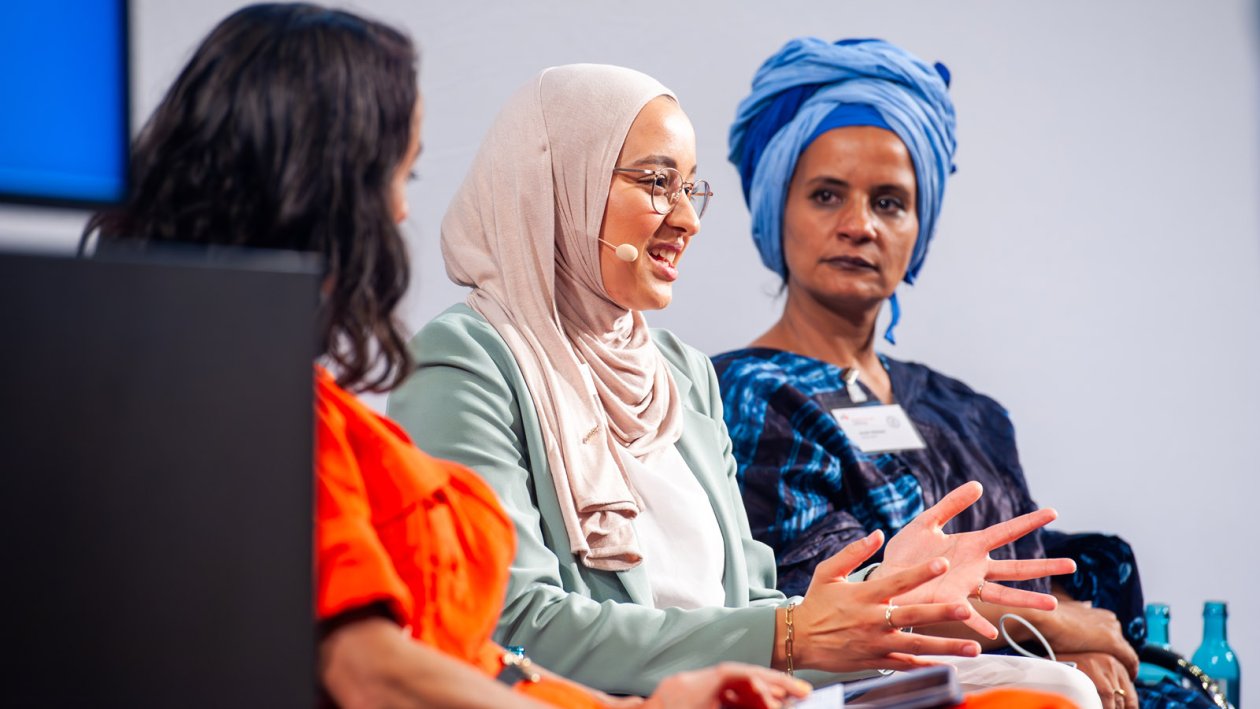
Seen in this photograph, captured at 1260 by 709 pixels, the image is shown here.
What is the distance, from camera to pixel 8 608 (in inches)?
33.2

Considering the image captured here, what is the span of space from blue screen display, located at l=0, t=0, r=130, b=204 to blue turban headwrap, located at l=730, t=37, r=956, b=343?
204 cm

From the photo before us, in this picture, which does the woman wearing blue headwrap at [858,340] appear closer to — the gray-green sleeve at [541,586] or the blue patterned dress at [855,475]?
the blue patterned dress at [855,475]

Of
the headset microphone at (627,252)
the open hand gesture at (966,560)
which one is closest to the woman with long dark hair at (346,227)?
the open hand gesture at (966,560)

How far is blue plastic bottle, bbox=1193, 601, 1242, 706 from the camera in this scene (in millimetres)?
2881

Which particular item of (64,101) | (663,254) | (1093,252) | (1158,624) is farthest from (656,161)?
(1093,252)

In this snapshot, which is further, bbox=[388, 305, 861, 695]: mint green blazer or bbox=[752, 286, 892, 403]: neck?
bbox=[752, 286, 892, 403]: neck

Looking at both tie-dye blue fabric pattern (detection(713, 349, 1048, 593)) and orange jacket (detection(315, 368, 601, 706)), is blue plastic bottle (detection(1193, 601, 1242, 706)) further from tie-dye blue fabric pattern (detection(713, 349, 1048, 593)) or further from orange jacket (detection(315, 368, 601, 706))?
orange jacket (detection(315, 368, 601, 706))

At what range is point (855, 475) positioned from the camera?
2.50 meters

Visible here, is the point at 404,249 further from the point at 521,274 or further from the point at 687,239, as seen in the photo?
the point at 687,239

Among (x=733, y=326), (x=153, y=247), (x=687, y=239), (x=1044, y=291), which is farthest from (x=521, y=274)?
(x=1044, y=291)

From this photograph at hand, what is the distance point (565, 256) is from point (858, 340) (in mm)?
1063

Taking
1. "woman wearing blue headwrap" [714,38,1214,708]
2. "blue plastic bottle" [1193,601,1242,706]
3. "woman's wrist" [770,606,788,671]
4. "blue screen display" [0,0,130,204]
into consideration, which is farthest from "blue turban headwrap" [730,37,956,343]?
"blue screen display" [0,0,130,204]

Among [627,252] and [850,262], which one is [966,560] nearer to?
[627,252]

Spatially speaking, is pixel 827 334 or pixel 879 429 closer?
pixel 879 429
